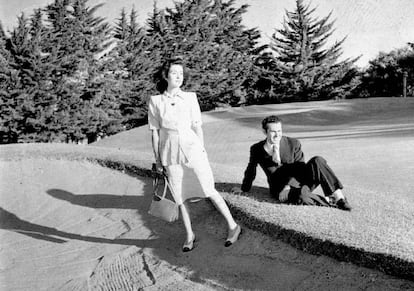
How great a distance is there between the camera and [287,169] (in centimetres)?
485

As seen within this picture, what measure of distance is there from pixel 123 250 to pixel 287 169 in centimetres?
187

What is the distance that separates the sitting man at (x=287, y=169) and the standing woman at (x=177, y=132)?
33.8 inches

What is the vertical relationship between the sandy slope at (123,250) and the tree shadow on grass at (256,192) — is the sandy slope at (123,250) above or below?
below

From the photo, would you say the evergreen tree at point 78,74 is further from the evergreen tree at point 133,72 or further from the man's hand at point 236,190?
the man's hand at point 236,190

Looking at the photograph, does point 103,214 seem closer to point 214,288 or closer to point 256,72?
point 214,288

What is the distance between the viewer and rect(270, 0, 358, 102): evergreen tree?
38.2 meters

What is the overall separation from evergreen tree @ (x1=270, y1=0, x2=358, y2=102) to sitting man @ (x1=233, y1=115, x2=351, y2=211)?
109 feet

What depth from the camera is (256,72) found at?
38656mm

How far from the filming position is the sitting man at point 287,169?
4688 mm

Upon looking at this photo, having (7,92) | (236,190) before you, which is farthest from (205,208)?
(7,92)

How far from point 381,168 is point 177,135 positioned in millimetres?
4268

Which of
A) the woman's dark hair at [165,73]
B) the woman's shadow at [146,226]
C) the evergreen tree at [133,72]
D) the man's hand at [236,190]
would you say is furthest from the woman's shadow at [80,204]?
the evergreen tree at [133,72]

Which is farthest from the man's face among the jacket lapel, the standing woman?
the standing woman

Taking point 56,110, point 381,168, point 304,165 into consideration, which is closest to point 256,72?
point 56,110
